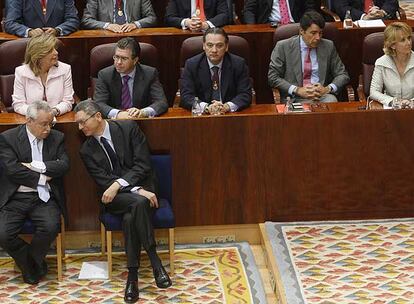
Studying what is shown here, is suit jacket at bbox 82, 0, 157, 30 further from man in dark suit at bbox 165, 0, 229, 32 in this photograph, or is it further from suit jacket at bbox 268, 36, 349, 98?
suit jacket at bbox 268, 36, 349, 98

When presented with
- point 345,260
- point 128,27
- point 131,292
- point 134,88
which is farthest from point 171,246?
point 128,27

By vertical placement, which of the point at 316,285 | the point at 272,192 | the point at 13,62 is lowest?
the point at 316,285

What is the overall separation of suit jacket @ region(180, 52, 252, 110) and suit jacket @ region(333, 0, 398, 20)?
1157 millimetres

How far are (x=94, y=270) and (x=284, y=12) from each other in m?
1.98

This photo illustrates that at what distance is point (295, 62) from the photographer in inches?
192

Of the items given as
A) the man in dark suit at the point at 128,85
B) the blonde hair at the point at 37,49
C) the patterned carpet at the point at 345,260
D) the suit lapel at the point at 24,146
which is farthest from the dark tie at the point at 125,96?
the patterned carpet at the point at 345,260

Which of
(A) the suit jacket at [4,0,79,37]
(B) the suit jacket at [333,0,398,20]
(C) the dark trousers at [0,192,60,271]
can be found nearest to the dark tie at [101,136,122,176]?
(C) the dark trousers at [0,192,60,271]

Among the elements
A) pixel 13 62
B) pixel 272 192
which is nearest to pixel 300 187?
pixel 272 192

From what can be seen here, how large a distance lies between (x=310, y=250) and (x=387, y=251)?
0.30 metres

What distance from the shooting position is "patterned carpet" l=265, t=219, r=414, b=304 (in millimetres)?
3842

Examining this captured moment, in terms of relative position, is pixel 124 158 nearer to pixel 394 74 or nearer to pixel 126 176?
pixel 126 176

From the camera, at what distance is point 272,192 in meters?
4.38

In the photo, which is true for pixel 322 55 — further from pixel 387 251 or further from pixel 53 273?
pixel 53 273

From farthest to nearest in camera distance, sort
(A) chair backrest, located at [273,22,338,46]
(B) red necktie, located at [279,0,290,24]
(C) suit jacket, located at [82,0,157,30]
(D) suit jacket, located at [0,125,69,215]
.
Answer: (B) red necktie, located at [279,0,290,24]
(C) suit jacket, located at [82,0,157,30]
(A) chair backrest, located at [273,22,338,46]
(D) suit jacket, located at [0,125,69,215]
